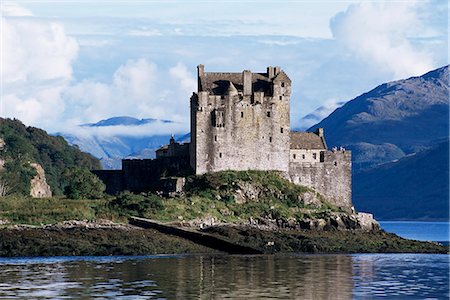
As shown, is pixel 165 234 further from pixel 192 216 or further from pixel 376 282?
pixel 376 282

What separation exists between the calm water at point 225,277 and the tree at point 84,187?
24.5m

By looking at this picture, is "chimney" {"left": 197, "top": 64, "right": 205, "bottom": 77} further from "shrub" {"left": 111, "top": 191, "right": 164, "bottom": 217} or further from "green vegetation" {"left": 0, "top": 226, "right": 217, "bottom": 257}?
"green vegetation" {"left": 0, "top": 226, "right": 217, "bottom": 257}

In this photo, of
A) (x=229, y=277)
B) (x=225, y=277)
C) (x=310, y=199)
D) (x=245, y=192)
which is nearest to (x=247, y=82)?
(x=245, y=192)

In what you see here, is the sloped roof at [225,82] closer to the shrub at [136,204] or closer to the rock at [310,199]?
the rock at [310,199]

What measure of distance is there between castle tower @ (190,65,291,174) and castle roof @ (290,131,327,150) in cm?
210

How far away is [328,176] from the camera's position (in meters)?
110

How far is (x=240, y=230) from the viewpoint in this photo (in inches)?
3720

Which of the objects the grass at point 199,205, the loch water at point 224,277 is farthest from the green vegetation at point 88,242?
the grass at point 199,205

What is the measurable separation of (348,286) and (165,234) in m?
29.8

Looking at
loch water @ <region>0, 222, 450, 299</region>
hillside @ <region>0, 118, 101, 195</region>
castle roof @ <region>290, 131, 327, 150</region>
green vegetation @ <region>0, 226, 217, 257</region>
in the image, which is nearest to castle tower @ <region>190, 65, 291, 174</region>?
castle roof @ <region>290, 131, 327, 150</region>

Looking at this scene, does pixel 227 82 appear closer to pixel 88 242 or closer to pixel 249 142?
pixel 249 142

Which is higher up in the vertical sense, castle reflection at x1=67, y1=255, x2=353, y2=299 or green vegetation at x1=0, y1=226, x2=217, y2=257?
green vegetation at x1=0, y1=226, x2=217, y2=257

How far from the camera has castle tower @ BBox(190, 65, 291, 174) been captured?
348ft

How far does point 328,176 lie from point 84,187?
20804 millimetres
